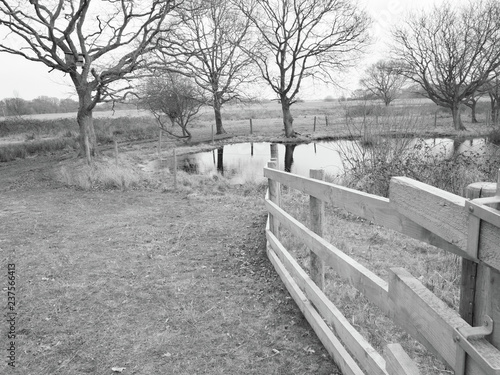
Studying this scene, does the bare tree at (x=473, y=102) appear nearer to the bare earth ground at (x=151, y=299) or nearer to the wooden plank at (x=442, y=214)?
the bare earth ground at (x=151, y=299)

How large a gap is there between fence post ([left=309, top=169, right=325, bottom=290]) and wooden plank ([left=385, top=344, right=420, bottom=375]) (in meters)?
1.65

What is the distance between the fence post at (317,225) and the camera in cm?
348

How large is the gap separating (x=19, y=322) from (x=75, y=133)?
29.5m

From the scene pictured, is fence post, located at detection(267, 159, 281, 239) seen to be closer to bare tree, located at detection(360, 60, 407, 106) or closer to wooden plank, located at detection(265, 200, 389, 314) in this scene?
wooden plank, located at detection(265, 200, 389, 314)

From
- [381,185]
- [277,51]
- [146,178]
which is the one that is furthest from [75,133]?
[381,185]

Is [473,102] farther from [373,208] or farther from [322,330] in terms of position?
[373,208]

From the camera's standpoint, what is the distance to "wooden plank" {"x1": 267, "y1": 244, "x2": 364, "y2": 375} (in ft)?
9.12

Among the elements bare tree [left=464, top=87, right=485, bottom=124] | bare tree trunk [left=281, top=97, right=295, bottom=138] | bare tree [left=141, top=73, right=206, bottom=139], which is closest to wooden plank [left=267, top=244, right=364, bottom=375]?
bare tree [left=141, top=73, right=206, bottom=139]

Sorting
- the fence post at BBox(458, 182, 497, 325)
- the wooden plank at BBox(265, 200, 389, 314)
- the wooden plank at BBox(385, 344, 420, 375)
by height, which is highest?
the fence post at BBox(458, 182, 497, 325)

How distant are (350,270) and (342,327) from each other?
0.54 m

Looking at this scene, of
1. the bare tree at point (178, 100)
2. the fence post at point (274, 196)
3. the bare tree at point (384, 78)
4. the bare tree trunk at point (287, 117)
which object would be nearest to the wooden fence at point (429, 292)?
the fence post at point (274, 196)

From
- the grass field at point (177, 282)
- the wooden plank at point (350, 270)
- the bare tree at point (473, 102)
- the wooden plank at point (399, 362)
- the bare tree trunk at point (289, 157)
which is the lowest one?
the bare tree trunk at point (289, 157)

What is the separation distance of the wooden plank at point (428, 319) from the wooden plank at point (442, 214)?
0.24 meters

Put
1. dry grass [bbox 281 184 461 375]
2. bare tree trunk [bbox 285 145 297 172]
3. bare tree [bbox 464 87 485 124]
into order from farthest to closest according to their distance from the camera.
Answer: bare tree [bbox 464 87 485 124] → bare tree trunk [bbox 285 145 297 172] → dry grass [bbox 281 184 461 375]
